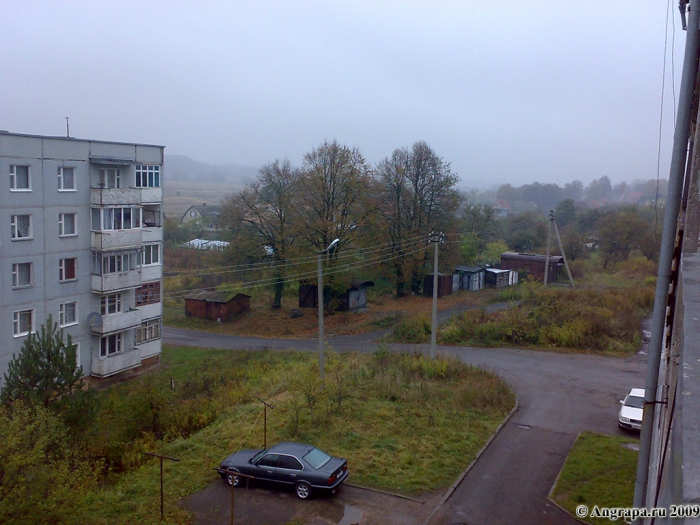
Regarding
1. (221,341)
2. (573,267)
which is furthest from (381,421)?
(573,267)

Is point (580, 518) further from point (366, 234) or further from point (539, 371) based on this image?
point (366, 234)

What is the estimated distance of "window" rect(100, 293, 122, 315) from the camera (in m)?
19.4

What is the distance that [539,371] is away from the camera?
1800 cm

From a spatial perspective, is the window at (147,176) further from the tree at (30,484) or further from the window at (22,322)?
the tree at (30,484)

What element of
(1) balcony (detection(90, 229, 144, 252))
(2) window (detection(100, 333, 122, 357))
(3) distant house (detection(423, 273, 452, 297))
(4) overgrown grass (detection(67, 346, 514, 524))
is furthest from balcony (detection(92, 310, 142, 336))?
(3) distant house (detection(423, 273, 452, 297))

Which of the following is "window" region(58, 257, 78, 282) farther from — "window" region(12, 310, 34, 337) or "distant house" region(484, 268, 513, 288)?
"distant house" region(484, 268, 513, 288)

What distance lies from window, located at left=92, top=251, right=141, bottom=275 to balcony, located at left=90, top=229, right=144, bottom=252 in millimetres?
313

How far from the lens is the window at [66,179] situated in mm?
17516

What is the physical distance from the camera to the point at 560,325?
73.5ft

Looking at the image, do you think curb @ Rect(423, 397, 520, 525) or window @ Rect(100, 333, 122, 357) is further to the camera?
window @ Rect(100, 333, 122, 357)

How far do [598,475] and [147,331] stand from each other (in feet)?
→ 54.3

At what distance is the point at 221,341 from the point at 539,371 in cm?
1400

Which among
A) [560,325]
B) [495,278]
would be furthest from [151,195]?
[495,278]

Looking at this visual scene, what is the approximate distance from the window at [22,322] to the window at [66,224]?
2.52 meters
